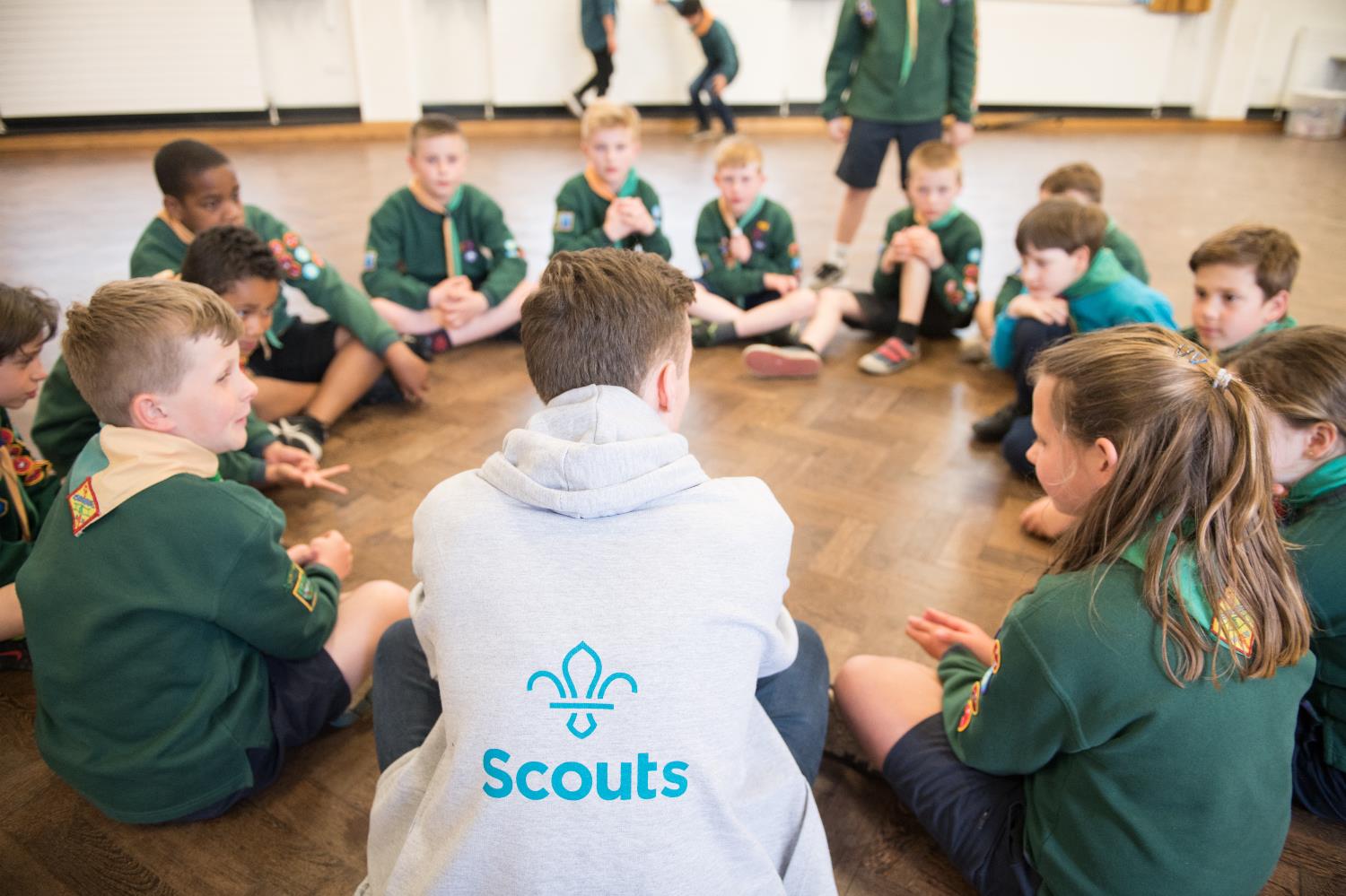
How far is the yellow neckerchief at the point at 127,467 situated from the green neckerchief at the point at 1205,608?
1243 millimetres

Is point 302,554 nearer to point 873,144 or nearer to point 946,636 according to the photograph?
point 946,636

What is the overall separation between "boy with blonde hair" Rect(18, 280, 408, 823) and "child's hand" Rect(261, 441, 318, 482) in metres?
0.72

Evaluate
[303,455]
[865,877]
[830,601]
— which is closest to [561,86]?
[303,455]

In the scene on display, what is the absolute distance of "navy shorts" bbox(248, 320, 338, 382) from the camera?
8.30 ft

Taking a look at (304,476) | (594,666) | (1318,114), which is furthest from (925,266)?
(1318,114)

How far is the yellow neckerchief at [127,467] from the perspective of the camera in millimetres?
1133

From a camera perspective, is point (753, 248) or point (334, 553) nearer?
point (334, 553)

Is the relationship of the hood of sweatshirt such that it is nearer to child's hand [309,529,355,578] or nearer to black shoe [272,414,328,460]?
child's hand [309,529,355,578]

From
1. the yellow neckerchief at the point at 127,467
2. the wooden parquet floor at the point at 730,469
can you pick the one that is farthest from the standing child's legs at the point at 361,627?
the yellow neckerchief at the point at 127,467

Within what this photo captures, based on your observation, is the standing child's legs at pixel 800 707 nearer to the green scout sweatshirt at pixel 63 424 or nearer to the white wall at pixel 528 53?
the green scout sweatshirt at pixel 63 424

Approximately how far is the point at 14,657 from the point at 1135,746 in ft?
6.09

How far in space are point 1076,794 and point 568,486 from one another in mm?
724

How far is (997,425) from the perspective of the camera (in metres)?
2.41

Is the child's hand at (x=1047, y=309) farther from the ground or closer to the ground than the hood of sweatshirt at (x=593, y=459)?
closer to the ground
